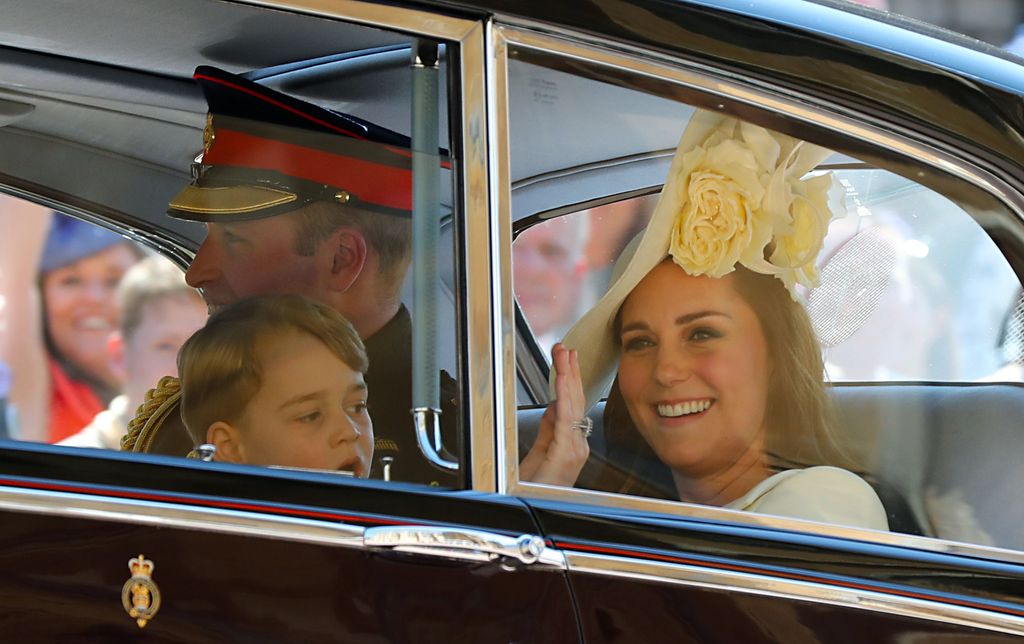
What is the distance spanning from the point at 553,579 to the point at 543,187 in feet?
1.84

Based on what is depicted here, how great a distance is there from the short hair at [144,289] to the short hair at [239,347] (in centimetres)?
8

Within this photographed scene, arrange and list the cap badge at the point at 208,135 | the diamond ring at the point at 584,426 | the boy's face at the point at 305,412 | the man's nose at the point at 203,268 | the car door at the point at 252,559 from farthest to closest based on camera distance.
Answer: the cap badge at the point at 208,135, the man's nose at the point at 203,268, the diamond ring at the point at 584,426, the boy's face at the point at 305,412, the car door at the point at 252,559

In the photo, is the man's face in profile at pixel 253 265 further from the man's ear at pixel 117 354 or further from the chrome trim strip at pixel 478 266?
the chrome trim strip at pixel 478 266

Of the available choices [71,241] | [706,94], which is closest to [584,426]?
[706,94]

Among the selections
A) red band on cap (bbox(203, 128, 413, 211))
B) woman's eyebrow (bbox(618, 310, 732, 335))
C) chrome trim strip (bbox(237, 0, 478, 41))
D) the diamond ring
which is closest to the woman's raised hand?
the diamond ring

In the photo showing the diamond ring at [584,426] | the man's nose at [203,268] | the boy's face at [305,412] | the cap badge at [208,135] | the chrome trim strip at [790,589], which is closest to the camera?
the chrome trim strip at [790,589]

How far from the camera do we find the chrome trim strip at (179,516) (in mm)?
1457

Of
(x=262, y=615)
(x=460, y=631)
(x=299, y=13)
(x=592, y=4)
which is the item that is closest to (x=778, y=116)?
(x=592, y=4)

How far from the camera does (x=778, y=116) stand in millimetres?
1785

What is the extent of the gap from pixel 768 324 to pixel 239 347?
779mm

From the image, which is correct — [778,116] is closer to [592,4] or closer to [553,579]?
[592,4]

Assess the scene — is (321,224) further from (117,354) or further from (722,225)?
(722,225)

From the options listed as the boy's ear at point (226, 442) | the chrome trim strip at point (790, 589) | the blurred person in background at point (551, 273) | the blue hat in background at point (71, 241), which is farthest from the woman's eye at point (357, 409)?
the blue hat in background at point (71, 241)

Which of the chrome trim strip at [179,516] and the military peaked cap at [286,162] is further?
the military peaked cap at [286,162]
